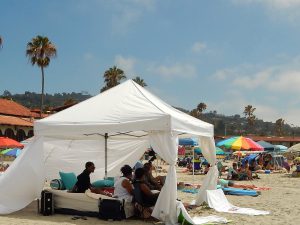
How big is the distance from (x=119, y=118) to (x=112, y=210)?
1.93 meters

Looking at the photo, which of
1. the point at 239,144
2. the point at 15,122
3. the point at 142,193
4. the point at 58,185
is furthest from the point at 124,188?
the point at 15,122

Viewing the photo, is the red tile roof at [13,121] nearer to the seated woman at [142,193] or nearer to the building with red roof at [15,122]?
the building with red roof at [15,122]

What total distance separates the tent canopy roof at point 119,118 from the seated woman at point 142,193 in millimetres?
954

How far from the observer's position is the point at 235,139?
2403 centimetres

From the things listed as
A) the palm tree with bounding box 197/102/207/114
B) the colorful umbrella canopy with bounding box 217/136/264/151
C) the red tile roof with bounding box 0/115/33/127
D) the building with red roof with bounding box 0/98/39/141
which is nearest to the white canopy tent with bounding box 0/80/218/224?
the colorful umbrella canopy with bounding box 217/136/264/151

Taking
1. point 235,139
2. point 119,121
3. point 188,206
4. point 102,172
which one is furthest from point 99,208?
point 235,139

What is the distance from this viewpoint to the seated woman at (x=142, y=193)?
9.01 m

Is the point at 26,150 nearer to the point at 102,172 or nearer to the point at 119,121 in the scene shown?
the point at 119,121

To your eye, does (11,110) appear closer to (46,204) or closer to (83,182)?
(83,182)

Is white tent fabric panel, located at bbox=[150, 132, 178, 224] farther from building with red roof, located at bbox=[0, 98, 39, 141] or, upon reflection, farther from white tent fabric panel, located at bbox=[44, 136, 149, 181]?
building with red roof, located at bbox=[0, 98, 39, 141]

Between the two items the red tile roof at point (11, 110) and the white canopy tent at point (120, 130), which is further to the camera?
the red tile roof at point (11, 110)

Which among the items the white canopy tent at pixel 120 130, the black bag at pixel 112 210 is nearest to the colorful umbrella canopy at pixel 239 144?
the white canopy tent at pixel 120 130

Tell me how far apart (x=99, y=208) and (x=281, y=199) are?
6.24m

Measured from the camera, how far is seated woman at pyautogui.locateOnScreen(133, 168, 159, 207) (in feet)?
29.6
